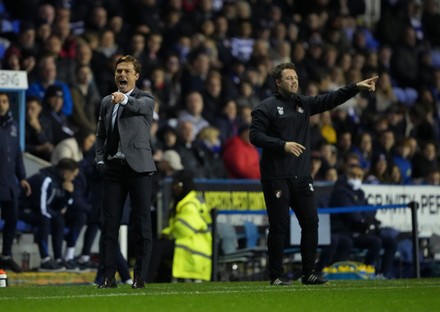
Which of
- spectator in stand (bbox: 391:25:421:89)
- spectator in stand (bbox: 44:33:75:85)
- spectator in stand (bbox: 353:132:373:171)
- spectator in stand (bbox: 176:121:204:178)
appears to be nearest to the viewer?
spectator in stand (bbox: 44:33:75:85)

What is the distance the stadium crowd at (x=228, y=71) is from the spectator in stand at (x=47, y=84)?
0.07ft

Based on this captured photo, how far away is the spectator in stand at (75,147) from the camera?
18.8 m

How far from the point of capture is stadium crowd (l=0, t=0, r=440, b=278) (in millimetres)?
20516

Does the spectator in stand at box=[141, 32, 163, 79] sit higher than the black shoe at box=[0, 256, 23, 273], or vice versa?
the spectator in stand at box=[141, 32, 163, 79]

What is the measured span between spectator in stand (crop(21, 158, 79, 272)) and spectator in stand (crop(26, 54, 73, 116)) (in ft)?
7.27

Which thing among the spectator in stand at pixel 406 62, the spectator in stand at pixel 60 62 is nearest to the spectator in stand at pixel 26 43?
the spectator in stand at pixel 60 62

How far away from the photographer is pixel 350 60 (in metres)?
27.3

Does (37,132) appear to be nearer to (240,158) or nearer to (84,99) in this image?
(84,99)

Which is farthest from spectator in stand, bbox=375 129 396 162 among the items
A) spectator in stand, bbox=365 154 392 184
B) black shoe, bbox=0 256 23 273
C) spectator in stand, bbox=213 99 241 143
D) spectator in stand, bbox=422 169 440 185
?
black shoe, bbox=0 256 23 273

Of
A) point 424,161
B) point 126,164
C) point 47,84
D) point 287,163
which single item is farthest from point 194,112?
point 126,164

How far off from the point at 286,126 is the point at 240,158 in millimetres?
7937

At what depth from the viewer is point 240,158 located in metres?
21.6

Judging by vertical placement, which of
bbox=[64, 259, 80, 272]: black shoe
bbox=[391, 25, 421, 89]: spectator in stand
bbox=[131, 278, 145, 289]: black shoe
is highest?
bbox=[391, 25, 421, 89]: spectator in stand

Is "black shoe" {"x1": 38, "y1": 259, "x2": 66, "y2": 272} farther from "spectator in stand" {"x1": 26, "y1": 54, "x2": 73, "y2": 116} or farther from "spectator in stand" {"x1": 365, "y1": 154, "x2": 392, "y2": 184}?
"spectator in stand" {"x1": 365, "y1": 154, "x2": 392, "y2": 184}
